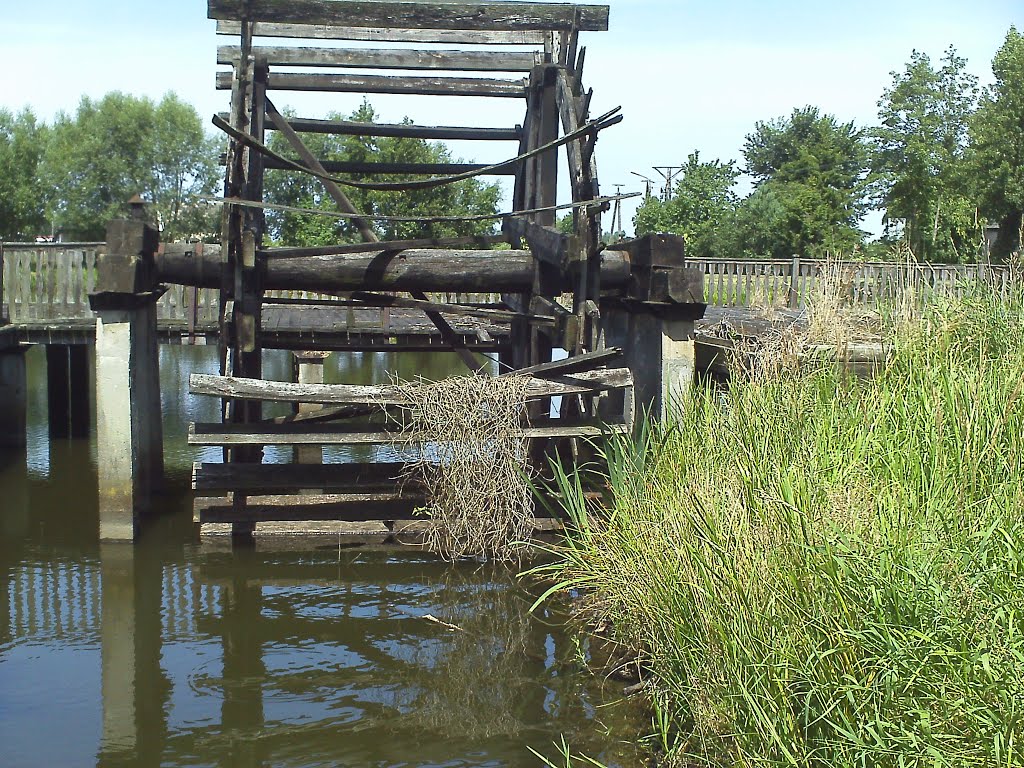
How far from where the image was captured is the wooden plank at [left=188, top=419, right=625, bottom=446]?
332 inches

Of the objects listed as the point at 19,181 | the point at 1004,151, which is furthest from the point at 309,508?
the point at 19,181

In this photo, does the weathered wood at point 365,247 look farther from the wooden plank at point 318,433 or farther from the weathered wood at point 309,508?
the weathered wood at point 309,508

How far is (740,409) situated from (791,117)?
50473mm

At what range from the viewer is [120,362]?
347 inches

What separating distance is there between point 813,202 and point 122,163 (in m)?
39.9

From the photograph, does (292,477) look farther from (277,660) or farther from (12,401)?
(12,401)

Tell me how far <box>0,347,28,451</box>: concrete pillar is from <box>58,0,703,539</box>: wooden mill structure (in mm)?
4402

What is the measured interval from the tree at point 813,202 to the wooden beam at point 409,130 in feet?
71.3

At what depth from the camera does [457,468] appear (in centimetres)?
800

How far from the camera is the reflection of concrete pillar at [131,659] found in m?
5.49

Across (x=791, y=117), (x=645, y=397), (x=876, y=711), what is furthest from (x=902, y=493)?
(x=791, y=117)

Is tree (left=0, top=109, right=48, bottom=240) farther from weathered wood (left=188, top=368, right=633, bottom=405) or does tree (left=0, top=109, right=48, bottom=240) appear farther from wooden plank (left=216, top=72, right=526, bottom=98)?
weathered wood (left=188, top=368, right=633, bottom=405)

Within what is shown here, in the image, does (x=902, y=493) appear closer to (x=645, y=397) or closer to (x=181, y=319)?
(x=645, y=397)

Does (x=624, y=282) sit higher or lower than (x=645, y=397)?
higher
